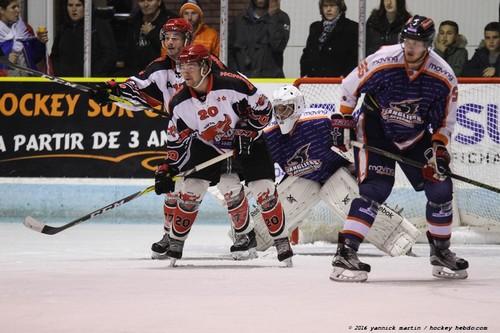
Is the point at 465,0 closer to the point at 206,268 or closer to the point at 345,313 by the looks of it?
the point at 206,268

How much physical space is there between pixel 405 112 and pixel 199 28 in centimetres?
311

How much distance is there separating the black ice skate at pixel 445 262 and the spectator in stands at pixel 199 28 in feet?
10.2

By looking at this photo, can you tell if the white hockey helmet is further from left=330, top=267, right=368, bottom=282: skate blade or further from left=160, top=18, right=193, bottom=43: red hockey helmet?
left=330, top=267, right=368, bottom=282: skate blade

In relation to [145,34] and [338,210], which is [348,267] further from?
[145,34]

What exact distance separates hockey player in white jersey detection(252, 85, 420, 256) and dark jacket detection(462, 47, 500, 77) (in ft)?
5.21

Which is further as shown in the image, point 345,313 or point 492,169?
point 492,169

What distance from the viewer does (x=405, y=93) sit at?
6.03 m

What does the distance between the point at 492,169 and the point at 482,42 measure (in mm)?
Result: 1021

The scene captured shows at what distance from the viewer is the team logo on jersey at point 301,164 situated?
748cm

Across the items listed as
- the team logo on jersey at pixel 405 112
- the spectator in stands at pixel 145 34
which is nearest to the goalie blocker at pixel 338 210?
the team logo on jersey at pixel 405 112

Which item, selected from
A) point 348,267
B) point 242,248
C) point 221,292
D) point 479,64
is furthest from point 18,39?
point 221,292

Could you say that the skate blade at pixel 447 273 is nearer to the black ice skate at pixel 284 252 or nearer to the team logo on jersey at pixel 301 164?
the black ice skate at pixel 284 252

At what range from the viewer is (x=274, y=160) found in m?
7.48

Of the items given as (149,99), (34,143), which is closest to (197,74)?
(149,99)
